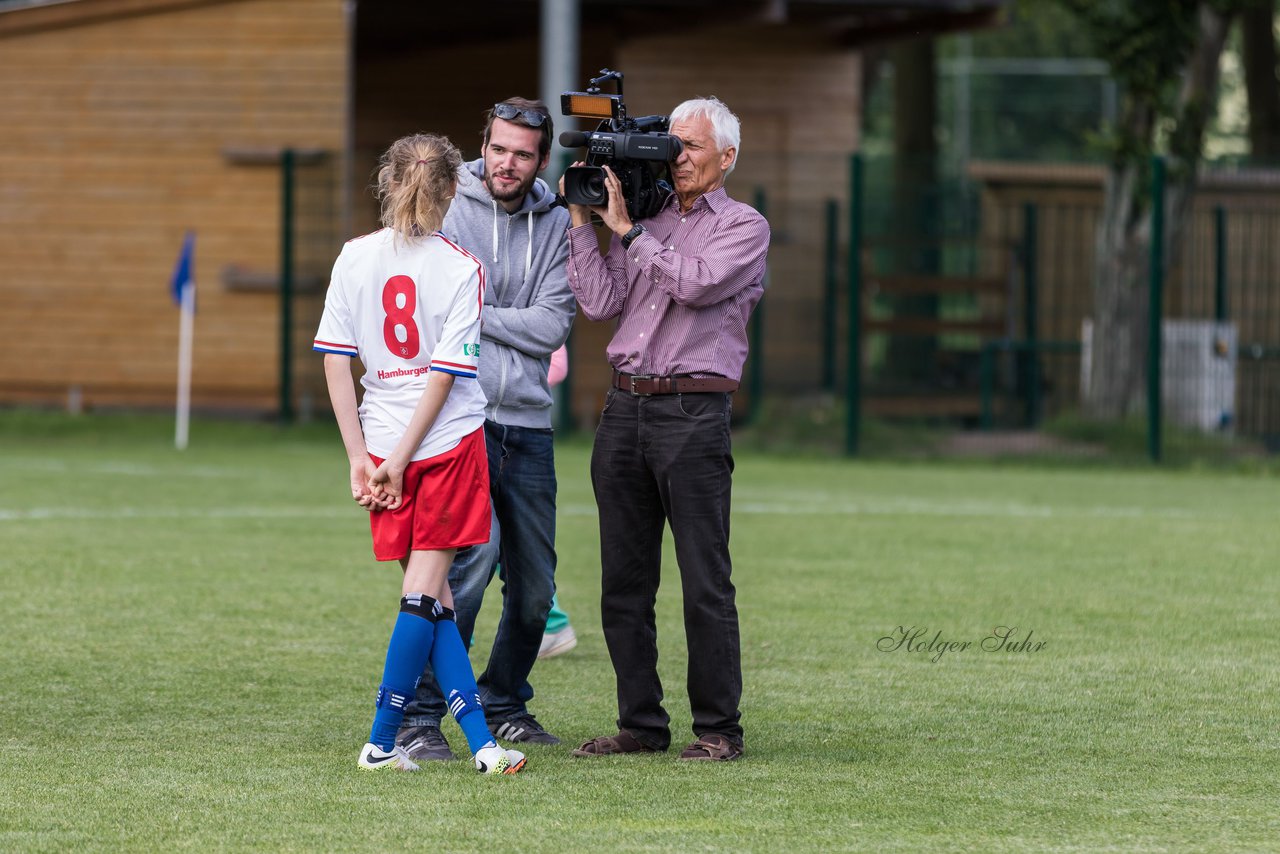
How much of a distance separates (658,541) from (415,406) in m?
0.91

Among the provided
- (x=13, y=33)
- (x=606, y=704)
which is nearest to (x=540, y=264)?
(x=606, y=704)

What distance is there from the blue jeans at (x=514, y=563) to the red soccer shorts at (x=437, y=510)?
32 cm

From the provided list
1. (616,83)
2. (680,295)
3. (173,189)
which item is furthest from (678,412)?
(173,189)

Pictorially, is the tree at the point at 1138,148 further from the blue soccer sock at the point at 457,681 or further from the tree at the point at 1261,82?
the blue soccer sock at the point at 457,681

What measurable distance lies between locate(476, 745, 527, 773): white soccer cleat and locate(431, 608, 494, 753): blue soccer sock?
3 cm

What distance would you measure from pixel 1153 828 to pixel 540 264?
244 centimetres

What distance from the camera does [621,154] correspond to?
554cm

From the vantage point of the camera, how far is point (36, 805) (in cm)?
491

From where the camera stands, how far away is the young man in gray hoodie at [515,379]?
577 cm

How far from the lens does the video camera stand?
553cm

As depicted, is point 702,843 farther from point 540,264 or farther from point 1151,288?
point 1151,288

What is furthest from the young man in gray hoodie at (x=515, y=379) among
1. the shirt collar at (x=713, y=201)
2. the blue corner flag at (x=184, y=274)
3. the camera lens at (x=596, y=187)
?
the blue corner flag at (x=184, y=274)

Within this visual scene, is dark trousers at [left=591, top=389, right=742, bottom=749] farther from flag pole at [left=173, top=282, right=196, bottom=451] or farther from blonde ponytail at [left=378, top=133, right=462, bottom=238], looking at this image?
flag pole at [left=173, top=282, right=196, bottom=451]

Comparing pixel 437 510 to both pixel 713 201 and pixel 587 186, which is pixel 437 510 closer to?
pixel 587 186
